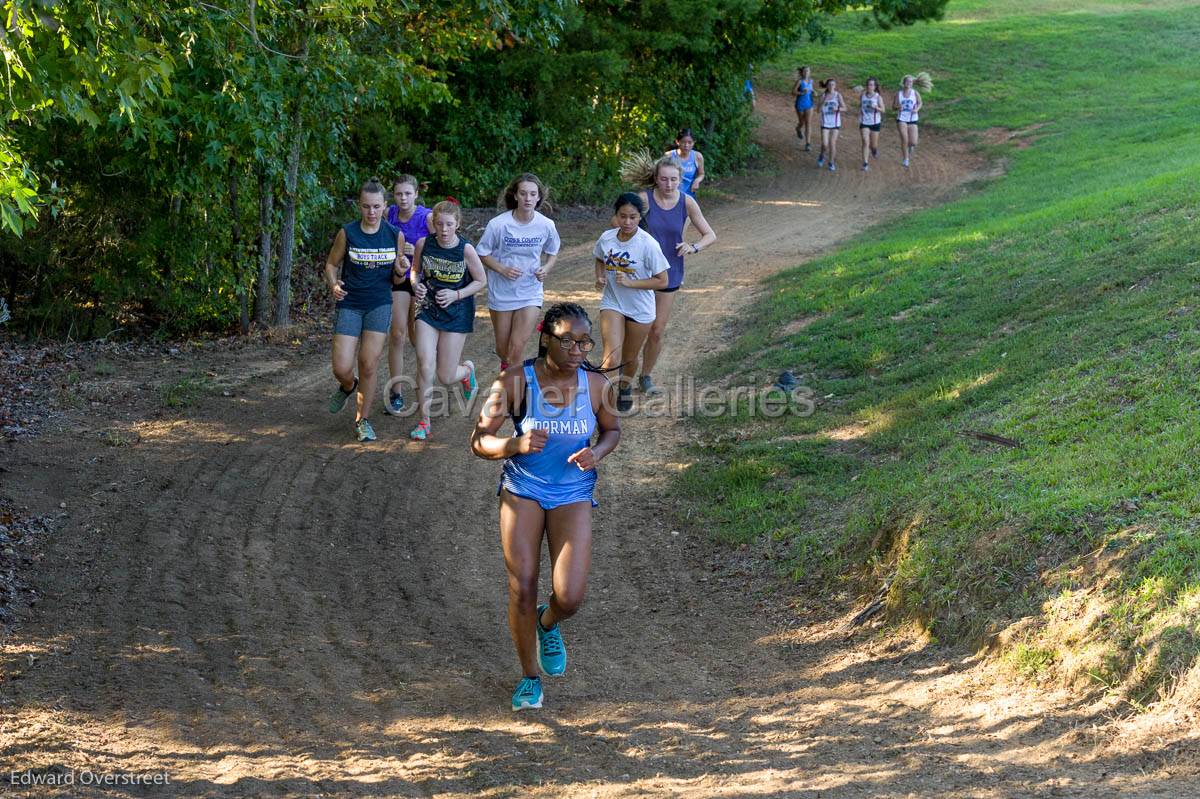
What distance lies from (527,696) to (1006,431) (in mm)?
4030

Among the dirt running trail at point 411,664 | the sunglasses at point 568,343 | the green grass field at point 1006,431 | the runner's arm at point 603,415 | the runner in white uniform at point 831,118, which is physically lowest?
the dirt running trail at point 411,664

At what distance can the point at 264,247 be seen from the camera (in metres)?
14.0

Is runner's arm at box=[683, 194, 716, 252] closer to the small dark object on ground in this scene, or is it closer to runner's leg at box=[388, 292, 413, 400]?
runner's leg at box=[388, 292, 413, 400]

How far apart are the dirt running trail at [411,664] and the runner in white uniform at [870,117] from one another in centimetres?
1785

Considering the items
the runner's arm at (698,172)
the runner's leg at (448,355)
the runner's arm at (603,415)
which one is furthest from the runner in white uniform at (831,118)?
the runner's arm at (603,415)

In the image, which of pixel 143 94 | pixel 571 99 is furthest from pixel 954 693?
pixel 571 99

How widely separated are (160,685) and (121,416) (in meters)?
5.06

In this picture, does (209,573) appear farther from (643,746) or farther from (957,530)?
(957,530)

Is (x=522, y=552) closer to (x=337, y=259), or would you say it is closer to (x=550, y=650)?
(x=550, y=650)

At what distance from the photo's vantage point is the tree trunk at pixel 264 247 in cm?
1372

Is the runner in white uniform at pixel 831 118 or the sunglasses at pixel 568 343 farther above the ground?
the runner in white uniform at pixel 831 118

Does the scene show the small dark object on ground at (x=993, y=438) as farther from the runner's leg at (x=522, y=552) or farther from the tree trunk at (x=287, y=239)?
the tree trunk at (x=287, y=239)

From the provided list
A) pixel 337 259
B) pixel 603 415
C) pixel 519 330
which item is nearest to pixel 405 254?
pixel 337 259

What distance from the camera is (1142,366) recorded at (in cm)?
845
